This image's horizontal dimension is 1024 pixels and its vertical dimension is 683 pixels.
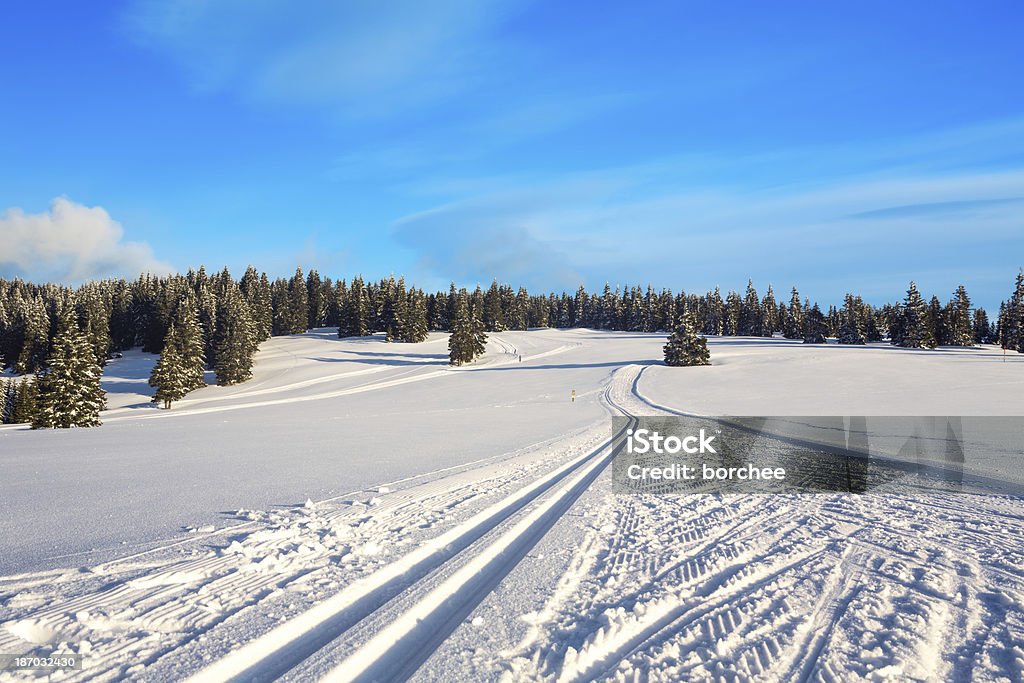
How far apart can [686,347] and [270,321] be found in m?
70.4

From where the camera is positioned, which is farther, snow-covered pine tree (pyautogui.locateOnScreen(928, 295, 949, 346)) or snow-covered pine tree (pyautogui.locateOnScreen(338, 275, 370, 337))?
snow-covered pine tree (pyautogui.locateOnScreen(338, 275, 370, 337))

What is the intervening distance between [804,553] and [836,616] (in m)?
1.61

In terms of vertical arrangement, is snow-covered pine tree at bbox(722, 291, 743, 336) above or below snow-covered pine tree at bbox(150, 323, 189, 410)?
above

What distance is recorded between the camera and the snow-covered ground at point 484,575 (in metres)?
3.75

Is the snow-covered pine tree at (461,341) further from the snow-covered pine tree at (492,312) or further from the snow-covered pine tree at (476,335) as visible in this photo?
the snow-covered pine tree at (492,312)

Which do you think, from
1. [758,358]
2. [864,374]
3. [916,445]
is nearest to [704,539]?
[916,445]

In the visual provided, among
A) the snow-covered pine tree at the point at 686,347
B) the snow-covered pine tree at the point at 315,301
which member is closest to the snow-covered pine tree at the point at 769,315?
the snow-covered pine tree at the point at 686,347

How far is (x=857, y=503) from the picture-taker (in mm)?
8219

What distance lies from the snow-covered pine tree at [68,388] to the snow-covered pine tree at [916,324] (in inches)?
3547

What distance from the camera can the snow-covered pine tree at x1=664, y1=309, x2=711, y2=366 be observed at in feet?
178

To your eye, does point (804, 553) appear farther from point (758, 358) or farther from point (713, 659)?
point (758, 358)

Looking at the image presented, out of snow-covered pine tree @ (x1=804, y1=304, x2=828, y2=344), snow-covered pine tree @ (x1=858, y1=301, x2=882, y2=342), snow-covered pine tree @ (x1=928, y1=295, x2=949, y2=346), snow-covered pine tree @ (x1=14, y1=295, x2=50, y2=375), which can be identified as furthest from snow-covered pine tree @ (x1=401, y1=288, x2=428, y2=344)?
snow-covered pine tree @ (x1=928, y1=295, x2=949, y2=346)

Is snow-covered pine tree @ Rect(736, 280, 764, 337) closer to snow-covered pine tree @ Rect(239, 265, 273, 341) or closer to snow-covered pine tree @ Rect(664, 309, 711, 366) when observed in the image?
snow-covered pine tree @ Rect(664, 309, 711, 366)

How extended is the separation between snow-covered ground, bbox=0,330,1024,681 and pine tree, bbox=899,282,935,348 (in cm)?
7951
